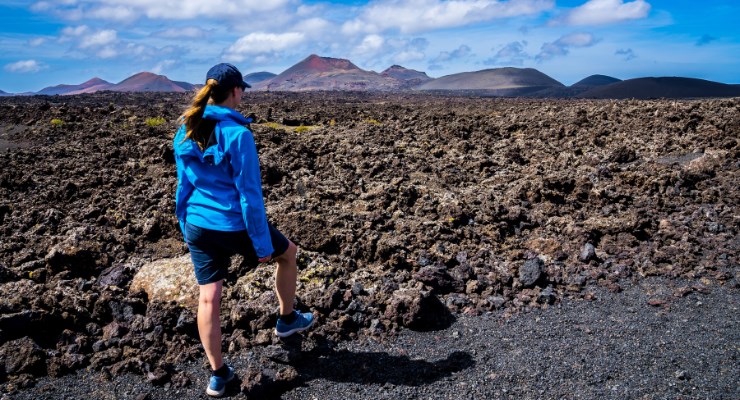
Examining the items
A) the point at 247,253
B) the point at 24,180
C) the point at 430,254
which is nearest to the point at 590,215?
the point at 430,254

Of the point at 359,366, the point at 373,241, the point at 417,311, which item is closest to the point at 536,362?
the point at 417,311

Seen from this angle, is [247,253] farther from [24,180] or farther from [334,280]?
[24,180]

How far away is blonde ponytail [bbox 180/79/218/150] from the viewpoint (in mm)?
2623

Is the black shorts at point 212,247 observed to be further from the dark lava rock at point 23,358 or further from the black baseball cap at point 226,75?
the dark lava rock at point 23,358

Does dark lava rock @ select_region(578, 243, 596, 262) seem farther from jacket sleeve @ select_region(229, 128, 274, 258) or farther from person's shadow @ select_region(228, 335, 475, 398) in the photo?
jacket sleeve @ select_region(229, 128, 274, 258)

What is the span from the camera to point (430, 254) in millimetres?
4848

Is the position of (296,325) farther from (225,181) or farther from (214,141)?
(214,141)

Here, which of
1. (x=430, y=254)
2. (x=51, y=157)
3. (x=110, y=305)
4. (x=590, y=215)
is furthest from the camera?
(x=51, y=157)

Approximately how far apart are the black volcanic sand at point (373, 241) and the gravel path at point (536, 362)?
0.06 meters

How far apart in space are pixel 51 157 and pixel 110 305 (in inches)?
285

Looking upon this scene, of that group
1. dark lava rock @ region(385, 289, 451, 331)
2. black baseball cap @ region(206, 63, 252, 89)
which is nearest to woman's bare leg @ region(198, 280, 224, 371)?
black baseball cap @ region(206, 63, 252, 89)

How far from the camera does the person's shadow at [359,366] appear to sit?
306 centimetres

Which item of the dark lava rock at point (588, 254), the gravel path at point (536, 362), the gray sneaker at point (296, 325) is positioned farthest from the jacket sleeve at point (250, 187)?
the dark lava rock at point (588, 254)

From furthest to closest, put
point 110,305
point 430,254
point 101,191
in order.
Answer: point 101,191
point 430,254
point 110,305
